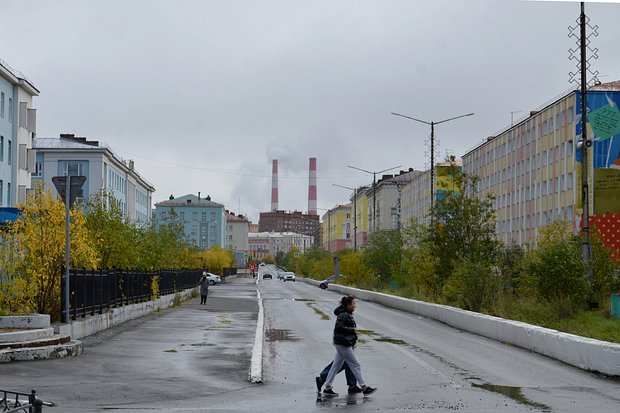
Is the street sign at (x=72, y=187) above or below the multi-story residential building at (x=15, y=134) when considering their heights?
below

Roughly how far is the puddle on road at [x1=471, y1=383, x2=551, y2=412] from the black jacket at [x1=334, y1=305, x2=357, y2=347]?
6.66ft

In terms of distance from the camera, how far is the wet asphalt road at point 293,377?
1195 cm

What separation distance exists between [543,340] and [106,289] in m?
12.9

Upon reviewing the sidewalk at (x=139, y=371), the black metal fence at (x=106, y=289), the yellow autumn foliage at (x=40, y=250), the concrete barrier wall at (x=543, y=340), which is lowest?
the sidewalk at (x=139, y=371)

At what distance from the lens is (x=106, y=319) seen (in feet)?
84.3

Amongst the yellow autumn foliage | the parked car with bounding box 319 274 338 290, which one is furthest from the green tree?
the parked car with bounding box 319 274 338 290

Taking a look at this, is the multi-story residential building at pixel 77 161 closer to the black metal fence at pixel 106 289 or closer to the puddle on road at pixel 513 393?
the black metal fence at pixel 106 289

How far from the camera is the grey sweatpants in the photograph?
13250 mm

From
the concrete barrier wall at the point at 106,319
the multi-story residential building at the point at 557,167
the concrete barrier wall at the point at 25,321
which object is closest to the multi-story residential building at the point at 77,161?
the multi-story residential building at the point at 557,167

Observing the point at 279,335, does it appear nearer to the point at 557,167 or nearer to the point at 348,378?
the point at 348,378

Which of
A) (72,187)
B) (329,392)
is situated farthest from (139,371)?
(72,187)

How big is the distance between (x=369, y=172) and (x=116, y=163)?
129 ft

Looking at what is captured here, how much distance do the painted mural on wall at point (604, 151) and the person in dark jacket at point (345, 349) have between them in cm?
4911

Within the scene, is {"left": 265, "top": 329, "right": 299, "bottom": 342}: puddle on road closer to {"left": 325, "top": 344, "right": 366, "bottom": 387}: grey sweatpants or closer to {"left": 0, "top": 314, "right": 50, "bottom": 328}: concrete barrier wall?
{"left": 0, "top": 314, "right": 50, "bottom": 328}: concrete barrier wall
